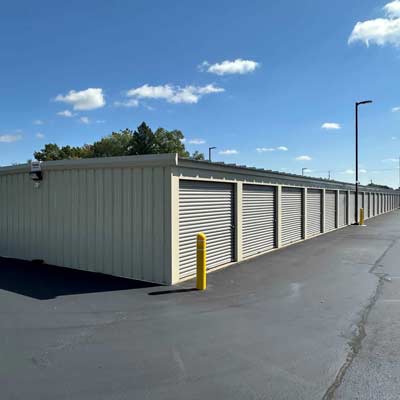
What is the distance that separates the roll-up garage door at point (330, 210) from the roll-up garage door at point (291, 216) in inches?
194

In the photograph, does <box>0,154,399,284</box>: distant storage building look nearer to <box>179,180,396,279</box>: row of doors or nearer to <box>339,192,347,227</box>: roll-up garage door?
<box>179,180,396,279</box>: row of doors

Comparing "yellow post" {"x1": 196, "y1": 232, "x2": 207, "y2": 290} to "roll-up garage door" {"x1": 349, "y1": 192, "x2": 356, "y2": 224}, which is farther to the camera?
"roll-up garage door" {"x1": 349, "y1": 192, "x2": 356, "y2": 224}

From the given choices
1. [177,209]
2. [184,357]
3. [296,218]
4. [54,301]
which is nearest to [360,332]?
[184,357]

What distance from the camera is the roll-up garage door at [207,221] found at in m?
8.04

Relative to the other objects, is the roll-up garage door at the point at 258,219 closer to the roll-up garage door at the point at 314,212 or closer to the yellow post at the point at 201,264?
the yellow post at the point at 201,264

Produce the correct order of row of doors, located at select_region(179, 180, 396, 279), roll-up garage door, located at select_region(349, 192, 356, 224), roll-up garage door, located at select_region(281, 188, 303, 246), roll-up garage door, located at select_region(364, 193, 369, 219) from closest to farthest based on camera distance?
1. row of doors, located at select_region(179, 180, 396, 279)
2. roll-up garage door, located at select_region(281, 188, 303, 246)
3. roll-up garage door, located at select_region(349, 192, 356, 224)
4. roll-up garage door, located at select_region(364, 193, 369, 219)

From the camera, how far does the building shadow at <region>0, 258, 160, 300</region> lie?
7.06 metres

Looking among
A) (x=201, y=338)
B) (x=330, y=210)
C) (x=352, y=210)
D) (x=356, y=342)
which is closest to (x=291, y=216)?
(x=330, y=210)

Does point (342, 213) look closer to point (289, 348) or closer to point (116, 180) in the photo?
point (116, 180)

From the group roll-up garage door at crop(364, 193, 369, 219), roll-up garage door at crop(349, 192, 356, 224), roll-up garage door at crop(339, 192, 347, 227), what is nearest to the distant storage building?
roll-up garage door at crop(339, 192, 347, 227)

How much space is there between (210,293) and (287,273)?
283 cm

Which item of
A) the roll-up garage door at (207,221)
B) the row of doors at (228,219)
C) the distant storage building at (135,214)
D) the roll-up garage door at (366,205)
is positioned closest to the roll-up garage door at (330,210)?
the row of doors at (228,219)

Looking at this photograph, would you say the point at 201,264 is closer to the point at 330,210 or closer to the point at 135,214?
the point at 135,214

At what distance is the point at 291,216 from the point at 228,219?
589 centimetres
